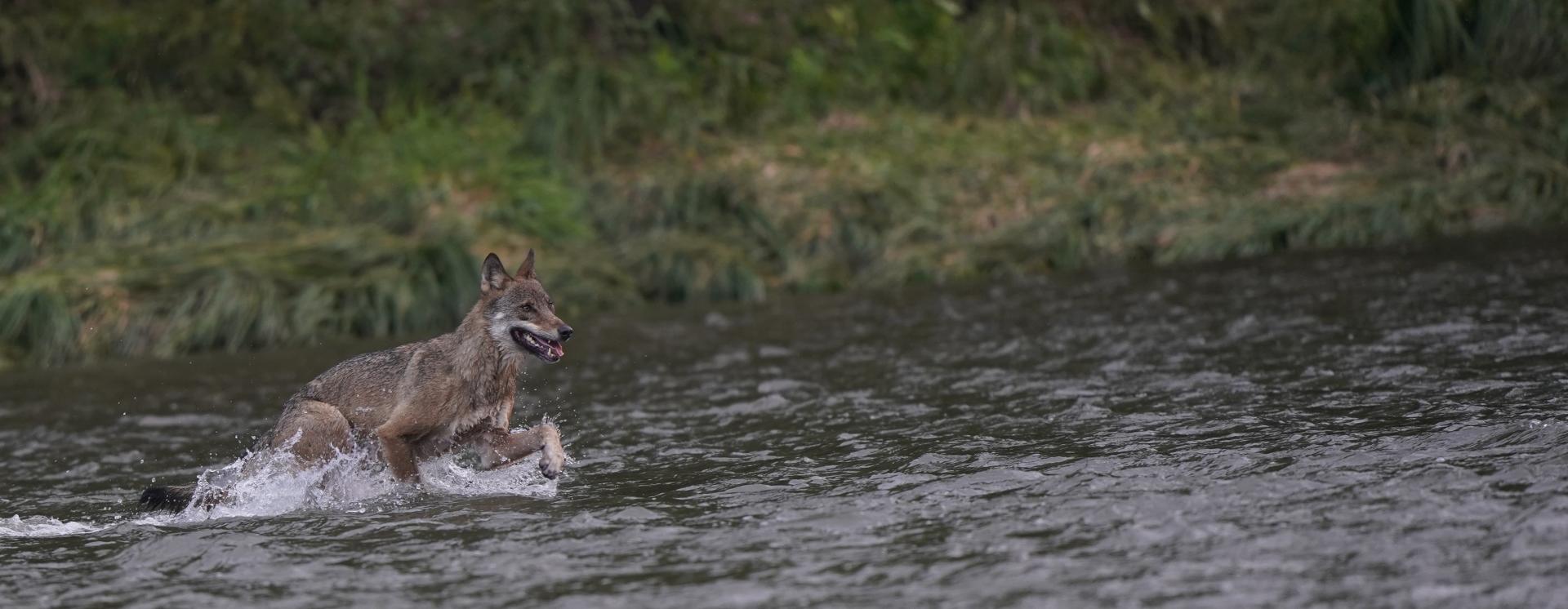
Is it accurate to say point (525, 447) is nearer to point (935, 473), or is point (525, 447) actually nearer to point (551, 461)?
point (551, 461)

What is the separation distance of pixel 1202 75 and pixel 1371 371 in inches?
567

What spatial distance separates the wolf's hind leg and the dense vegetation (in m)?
7.19

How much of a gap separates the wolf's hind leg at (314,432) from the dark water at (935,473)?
188mm

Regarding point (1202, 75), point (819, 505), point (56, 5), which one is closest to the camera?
point (819, 505)

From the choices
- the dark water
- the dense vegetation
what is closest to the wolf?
the dark water

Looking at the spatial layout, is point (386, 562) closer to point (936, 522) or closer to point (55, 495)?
point (936, 522)

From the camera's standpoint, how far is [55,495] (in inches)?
405

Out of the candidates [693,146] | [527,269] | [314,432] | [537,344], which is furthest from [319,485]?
[693,146]

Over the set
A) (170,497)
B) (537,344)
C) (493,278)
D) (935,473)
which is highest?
(493,278)

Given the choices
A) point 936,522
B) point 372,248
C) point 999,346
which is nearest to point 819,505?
point 936,522

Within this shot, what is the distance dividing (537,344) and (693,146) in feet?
40.7

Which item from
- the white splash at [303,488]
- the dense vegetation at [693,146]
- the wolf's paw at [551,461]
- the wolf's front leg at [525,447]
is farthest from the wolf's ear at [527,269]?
the dense vegetation at [693,146]

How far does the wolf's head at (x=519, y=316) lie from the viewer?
32.5ft

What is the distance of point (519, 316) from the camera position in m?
9.98
